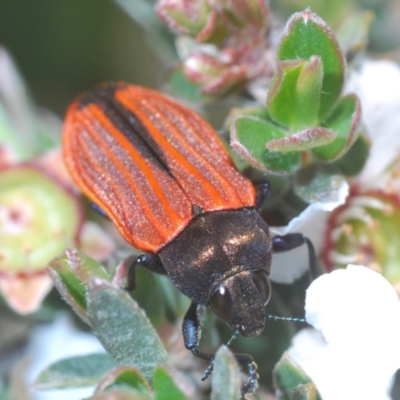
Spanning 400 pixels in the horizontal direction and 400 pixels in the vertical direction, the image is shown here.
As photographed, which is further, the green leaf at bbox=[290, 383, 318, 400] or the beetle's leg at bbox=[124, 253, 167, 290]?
the beetle's leg at bbox=[124, 253, 167, 290]

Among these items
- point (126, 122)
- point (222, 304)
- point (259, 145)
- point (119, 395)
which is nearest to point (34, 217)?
point (126, 122)

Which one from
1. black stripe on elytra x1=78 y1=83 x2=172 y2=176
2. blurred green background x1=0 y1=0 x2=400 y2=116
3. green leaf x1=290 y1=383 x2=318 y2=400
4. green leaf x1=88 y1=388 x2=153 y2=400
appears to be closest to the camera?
green leaf x1=88 y1=388 x2=153 y2=400

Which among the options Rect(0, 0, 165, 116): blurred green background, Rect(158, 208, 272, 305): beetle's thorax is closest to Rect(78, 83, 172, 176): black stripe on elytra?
Rect(158, 208, 272, 305): beetle's thorax

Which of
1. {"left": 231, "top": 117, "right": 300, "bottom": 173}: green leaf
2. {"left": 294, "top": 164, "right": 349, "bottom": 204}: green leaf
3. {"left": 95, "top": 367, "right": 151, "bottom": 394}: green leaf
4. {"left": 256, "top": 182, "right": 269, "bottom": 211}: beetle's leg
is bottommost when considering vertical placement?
{"left": 95, "top": 367, "right": 151, "bottom": 394}: green leaf

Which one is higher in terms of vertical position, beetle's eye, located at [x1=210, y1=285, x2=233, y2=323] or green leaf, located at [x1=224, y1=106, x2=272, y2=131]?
green leaf, located at [x1=224, y1=106, x2=272, y2=131]

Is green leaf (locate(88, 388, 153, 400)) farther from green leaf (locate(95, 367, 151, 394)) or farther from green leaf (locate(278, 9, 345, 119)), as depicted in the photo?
green leaf (locate(278, 9, 345, 119))

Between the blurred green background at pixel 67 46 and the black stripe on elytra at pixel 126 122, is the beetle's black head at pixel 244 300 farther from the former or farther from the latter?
the blurred green background at pixel 67 46

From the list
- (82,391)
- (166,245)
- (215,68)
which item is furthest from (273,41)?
(82,391)
